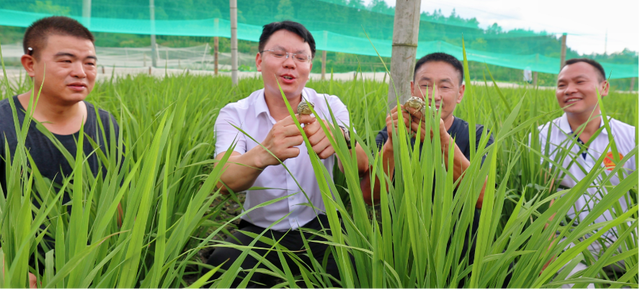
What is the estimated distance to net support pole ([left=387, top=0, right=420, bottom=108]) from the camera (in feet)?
3.69

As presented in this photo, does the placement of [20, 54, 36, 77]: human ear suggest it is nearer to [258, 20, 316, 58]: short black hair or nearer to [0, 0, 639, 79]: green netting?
[258, 20, 316, 58]: short black hair

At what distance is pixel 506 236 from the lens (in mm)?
566

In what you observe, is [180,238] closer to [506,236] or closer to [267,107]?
[506,236]

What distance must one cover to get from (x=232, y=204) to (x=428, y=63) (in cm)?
110

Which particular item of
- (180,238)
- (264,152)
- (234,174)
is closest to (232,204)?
(234,174)

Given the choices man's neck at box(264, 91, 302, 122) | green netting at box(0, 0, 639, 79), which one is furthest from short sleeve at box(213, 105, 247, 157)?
green netting at box(0, 0, 639, 79)

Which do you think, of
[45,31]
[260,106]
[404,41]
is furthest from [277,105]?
[45,31]

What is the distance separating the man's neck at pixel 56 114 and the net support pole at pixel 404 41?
967mm

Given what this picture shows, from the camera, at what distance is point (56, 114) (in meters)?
1.12

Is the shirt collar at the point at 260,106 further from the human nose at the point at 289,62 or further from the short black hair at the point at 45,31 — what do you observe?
the short black hair at the point at 45,31

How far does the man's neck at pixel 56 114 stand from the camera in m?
Result: 1.11

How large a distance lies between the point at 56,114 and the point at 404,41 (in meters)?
1.07

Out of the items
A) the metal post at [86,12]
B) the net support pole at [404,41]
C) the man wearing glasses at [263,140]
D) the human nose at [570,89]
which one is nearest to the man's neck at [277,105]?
the man wearing glasses at [263,140]

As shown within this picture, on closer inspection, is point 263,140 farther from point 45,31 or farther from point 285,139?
point 45,31
